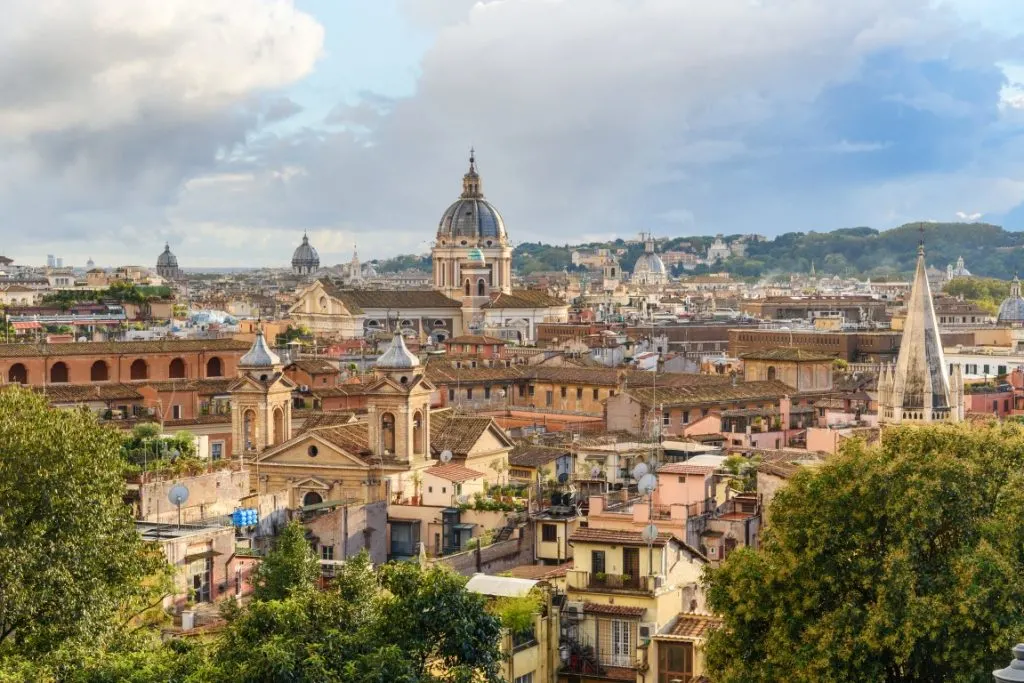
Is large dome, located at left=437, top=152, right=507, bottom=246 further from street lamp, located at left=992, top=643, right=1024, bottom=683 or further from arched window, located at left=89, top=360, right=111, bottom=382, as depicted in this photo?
street lamp, located at left=992, top=643, right=1024, bottom=683

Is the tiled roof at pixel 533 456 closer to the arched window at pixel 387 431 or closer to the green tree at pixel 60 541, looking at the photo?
the arched window at pixel 387 431

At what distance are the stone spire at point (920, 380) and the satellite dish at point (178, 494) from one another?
65.5 ft

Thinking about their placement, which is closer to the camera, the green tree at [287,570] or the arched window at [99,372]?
the green tree at [287,570]

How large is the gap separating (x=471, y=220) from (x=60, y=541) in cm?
11257

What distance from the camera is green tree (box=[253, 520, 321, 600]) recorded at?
78.4ft

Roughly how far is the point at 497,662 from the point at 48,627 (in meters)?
5.42

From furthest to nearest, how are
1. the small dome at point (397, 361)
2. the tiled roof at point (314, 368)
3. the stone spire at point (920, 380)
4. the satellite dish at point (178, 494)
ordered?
the tiled roof at point (314, 368), the stone spire at point (920, 380), the small dome at point (397, 361), the satellite dish at point (178, 494)

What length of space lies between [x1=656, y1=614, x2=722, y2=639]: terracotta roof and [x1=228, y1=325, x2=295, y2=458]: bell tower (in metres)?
16.6

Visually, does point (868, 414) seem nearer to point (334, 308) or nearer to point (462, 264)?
point (334, 308)

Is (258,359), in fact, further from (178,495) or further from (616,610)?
(616,610)

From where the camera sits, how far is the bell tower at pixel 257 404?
127ft

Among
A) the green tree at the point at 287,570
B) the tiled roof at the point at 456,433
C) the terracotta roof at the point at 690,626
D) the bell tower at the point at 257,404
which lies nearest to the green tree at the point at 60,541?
the green tree at the point at 287,570

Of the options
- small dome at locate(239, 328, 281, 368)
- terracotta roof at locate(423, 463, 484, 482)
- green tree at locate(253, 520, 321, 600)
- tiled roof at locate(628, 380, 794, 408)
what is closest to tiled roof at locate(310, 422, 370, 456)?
terracotta roof at locate(423, 463, 484, 482)

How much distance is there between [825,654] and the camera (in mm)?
19797
